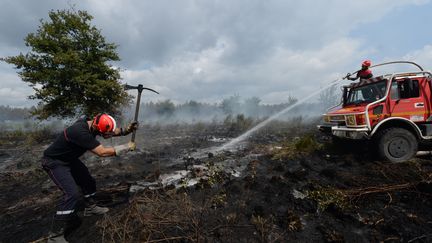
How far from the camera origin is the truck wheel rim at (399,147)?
531 cm

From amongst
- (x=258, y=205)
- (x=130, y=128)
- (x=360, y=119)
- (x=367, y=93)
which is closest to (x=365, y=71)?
(x=367, y=93)

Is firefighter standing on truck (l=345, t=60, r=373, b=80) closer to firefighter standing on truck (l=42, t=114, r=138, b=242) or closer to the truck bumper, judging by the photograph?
the truck bumper

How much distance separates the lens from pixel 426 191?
373 centimetres

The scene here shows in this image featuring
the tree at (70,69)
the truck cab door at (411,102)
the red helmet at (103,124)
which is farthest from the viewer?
the tree at (70,69)

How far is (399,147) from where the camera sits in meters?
5.32

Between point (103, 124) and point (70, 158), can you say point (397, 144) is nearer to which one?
point (103, 124)

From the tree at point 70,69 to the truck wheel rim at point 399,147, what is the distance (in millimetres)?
11816

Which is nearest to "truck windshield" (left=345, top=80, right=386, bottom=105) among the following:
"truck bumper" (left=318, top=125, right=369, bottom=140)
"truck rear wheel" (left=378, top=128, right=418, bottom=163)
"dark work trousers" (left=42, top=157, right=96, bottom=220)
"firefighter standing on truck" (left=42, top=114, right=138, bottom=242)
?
"truck rear wheel" (left=378, top=128, right=418, bottom=163)

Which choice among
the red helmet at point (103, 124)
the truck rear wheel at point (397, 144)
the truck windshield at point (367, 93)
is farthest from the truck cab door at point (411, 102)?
the red helmet at point (103, 124)

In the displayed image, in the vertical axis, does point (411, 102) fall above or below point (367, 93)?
below

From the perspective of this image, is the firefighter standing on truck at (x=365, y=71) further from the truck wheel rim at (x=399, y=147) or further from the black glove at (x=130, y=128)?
the black glove at (x=130, y=128)

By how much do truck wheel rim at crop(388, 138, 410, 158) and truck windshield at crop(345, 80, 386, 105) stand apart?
3.54 feet

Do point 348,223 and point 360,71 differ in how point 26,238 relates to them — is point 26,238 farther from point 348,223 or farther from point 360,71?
point 360,71

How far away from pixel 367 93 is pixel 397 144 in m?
1.48
